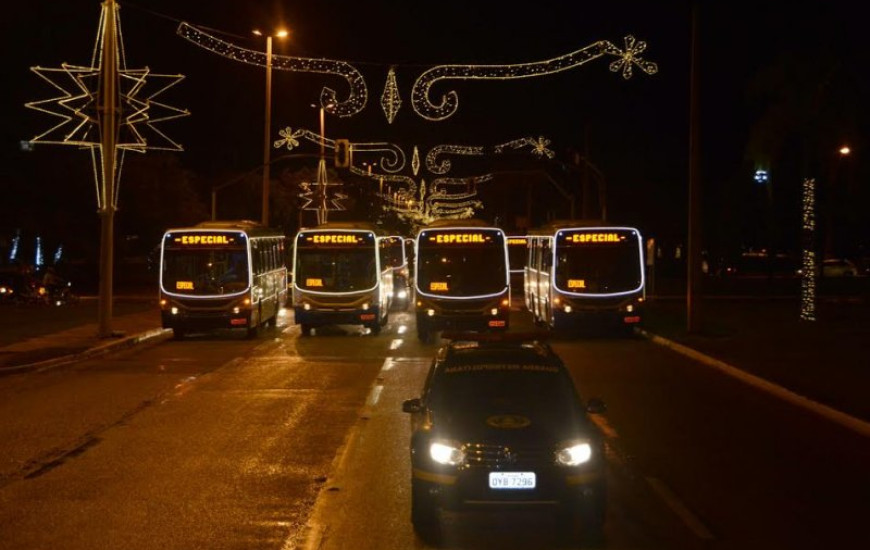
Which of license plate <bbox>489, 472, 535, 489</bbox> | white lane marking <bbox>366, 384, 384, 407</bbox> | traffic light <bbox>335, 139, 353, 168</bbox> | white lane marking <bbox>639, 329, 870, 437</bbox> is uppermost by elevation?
traffic light <bbox>335, 139, 353, 168</bbox>

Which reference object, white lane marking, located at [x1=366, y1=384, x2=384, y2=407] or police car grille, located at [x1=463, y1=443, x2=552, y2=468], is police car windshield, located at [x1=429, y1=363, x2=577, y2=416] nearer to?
police car grille, located at [x1=463, y1=443, x2=552, y2=468]

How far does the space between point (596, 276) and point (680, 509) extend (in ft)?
66.5

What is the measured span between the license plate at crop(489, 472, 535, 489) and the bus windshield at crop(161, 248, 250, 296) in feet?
73.9

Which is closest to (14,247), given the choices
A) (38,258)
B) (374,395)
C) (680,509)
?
(38,258)

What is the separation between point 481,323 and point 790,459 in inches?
654

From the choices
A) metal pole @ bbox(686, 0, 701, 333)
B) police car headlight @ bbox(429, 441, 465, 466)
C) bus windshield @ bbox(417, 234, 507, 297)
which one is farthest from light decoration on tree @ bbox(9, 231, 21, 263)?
police car headlight @ bbox(429, 441, 465, 466)

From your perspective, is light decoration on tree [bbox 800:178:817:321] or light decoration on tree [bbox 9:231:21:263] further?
light decoration on tree [bbox 9:231:21:263]

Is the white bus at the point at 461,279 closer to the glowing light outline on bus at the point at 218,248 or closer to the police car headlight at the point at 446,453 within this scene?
the glowing light outline on bus at the point at 218,248

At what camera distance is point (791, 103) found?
1544 inches

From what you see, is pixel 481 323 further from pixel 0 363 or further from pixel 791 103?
pixel 791 103

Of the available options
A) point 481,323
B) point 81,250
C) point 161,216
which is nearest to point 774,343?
point 481,323

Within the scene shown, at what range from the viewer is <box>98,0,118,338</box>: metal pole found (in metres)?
27.9

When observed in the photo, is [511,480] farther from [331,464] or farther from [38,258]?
[38,258]

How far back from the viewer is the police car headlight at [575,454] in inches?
346
